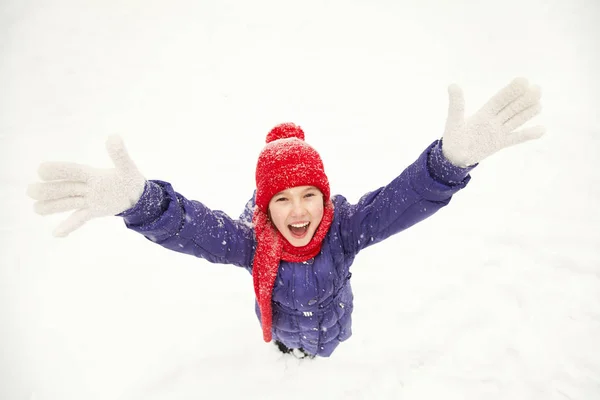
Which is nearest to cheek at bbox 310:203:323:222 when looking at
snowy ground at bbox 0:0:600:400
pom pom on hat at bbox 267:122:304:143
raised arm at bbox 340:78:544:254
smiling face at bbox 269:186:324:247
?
smiling face at bbox 269:186:324:247

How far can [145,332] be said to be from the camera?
267cm

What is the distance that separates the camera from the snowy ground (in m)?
2.42

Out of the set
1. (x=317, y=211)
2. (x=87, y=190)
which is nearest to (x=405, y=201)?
(x=317, y=211)

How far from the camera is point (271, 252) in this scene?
161 cm

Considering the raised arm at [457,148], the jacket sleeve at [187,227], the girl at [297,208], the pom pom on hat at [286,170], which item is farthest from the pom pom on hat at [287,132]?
the raised arm at [457,148]

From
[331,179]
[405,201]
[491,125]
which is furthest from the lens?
[331,179]

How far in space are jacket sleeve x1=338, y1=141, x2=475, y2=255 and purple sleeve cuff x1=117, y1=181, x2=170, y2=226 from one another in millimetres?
859

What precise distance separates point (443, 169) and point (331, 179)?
2966 millimetres

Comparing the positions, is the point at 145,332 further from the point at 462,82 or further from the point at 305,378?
the point at 462,82

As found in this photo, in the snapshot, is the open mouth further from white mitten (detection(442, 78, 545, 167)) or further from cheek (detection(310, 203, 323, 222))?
white mitten (detection(442, 78, 545, 167))

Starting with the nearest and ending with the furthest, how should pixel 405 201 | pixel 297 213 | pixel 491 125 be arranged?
pixel 491 125, pixel 405 201, pixel 297 213

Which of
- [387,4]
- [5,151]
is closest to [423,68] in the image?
[387,4]

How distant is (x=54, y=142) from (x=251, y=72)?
3290 millimetres

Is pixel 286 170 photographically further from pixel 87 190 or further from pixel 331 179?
pixel 331 179
